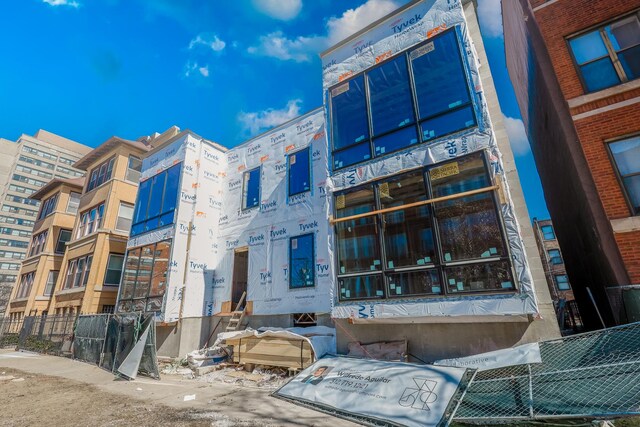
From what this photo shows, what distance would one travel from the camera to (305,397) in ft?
20.4

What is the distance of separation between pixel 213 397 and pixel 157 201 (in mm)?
11593

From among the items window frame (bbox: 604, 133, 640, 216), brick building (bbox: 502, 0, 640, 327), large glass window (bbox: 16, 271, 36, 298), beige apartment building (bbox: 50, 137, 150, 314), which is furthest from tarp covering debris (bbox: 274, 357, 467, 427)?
large glass window (bbox: 16, 271, 36, 298)

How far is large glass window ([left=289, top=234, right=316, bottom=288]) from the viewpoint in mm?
11750

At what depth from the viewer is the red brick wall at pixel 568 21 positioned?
8.05 metres

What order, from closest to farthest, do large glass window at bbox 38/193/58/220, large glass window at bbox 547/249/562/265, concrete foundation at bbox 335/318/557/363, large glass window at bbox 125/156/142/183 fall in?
concrete foundation at bbox 335/318/557/363 → large glass window at bbox 125/156/142/183 → large glass window at bbox 38/193/58/220 → large glass window at bbox 547/249/562/265

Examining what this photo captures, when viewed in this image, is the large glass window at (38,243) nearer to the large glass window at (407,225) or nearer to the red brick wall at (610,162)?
the large glass window at (407,225)

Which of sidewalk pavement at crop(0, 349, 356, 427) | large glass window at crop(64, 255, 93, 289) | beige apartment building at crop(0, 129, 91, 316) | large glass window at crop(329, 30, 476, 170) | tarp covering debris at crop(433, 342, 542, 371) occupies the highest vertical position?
beige apartment building at crop(0, 129, 91, 316)

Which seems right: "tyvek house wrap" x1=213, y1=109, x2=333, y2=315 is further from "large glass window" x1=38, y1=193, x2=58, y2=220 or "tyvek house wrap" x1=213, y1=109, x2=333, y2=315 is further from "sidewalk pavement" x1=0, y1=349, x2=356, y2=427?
"large glass window" x1=38, y1=193, x2=58, y2=220

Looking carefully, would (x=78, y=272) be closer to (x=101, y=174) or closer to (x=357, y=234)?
(x=101, y=174)

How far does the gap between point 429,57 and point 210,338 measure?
13.5m

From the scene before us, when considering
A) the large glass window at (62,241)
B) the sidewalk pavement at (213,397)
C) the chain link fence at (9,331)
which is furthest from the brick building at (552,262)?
the chain link fence at (9,331)

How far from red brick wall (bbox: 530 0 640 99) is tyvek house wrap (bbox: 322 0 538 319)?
2445 mm

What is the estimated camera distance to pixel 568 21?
859 centimetres

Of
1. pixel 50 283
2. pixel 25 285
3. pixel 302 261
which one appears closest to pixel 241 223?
pixel 302 261
